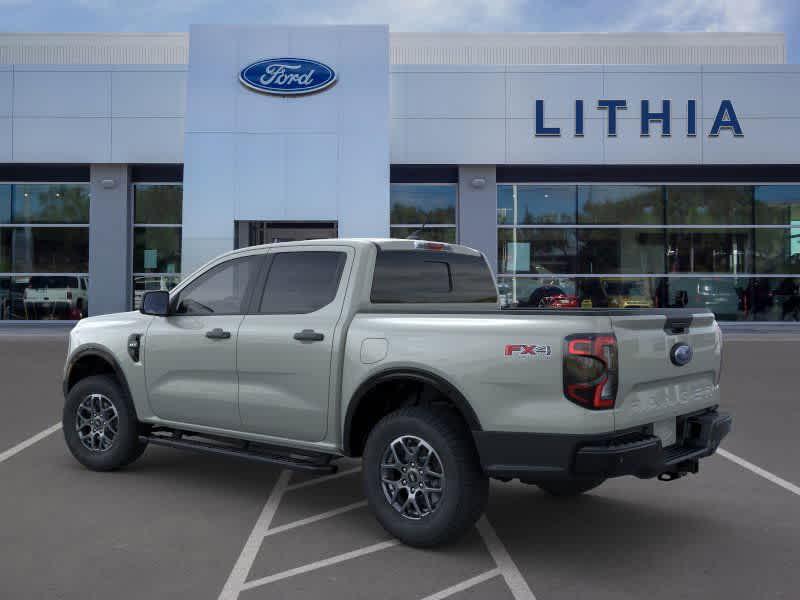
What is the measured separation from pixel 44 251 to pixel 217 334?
65.6 feet

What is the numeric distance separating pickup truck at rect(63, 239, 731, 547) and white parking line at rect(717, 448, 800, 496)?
151 cm

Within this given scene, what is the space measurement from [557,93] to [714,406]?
1810 centimetres

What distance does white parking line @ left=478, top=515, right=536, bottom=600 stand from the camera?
161 inches

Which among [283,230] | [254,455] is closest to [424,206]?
[283,230]

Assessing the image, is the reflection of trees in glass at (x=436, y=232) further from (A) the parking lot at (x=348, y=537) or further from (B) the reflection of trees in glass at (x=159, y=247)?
(A) the parking lot at (x=348, y=537)

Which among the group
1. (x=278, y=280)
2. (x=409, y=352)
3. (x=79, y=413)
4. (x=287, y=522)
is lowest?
(x=287, y=522)

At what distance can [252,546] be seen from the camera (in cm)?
479

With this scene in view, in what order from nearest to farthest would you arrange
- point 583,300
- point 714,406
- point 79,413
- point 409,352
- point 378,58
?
point 409,352, point 714,406, point 79,413, point 378,58, point 583,300

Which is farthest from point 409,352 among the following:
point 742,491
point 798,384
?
point 798,384

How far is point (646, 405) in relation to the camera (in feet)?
14.7

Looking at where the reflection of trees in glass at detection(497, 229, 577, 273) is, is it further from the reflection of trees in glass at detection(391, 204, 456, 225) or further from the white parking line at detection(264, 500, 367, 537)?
the white parking line at detection(264, 500, 367, 537)

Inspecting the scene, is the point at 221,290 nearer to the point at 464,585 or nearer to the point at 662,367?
the point at 464,585

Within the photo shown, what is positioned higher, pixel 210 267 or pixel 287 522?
pixel 210 267

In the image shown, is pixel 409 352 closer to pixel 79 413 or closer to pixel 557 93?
pixel 79 413
